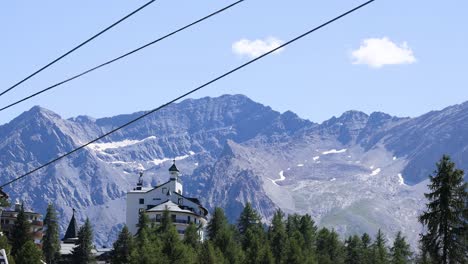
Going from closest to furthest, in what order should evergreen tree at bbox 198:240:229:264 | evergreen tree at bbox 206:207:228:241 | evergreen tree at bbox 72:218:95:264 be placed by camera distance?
evergreen tree at bbox 198:240:229:264, evergreen tree at bbox 206:207:228:241, evergreen tree at bbox 72:218:95:264

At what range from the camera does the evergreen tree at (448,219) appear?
81000 mm

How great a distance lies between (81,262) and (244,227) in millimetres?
25689

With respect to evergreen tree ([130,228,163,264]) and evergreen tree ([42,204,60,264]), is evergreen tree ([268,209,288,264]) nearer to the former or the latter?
evergreen tree ([130,228,163,264])

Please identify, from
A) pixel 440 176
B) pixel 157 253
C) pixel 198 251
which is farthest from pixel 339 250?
pixel 440 176

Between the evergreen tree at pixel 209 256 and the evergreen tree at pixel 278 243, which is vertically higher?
the evergreen tree at pixel 278 243

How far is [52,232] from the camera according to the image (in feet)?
595

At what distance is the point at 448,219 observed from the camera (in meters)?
81.6

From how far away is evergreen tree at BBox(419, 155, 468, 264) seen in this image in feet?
266

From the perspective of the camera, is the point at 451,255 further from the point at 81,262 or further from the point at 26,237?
the point at 81,262

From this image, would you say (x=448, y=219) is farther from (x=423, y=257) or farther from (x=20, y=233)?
(x=20, y=233)

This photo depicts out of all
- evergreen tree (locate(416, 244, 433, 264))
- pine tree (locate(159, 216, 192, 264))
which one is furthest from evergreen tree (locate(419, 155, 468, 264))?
pine tree (locate(159, 216, 192, 264))

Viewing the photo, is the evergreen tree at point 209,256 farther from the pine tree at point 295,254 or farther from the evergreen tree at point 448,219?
the evergreen tree at point 448,219

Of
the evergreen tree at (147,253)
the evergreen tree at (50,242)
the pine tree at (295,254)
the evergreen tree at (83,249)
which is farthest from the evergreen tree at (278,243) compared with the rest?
the evergreen tree at (50,242)

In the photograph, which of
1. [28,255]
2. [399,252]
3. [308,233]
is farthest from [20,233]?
[399,252]
